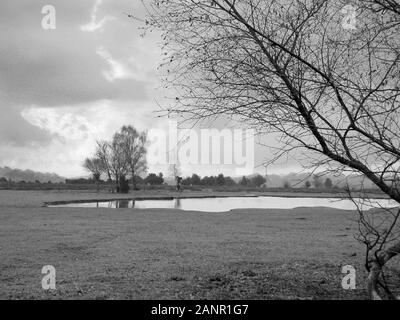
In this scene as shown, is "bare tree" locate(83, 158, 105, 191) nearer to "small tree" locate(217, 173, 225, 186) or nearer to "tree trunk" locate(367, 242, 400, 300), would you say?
"small tree" locate(217, 173, 225, 186)

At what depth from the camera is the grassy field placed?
22.2 ft

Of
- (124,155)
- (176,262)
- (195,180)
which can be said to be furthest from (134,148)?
(176,262)

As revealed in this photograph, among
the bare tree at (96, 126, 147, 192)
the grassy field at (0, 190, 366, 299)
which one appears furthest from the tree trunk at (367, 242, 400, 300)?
the bare tree at (96, 126, 147, 192)

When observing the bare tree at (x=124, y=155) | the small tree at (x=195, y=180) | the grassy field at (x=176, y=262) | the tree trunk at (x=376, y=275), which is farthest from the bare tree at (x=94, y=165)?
the tree trunk at (x=376, y=275)

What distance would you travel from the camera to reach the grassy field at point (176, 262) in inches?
267

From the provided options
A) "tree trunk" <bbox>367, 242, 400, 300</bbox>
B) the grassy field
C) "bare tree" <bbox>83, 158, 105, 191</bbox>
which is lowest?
the grassy field

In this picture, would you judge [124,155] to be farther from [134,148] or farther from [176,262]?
[176,262]

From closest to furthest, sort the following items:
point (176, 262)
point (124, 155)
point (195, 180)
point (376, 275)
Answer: point (376, 275)
point (176, 262)
point (124, 155)
point (195, 180)

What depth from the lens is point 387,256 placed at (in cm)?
584

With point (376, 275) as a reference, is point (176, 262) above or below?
below

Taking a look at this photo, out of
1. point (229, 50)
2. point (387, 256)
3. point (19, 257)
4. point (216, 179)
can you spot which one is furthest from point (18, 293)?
point (216, 179)

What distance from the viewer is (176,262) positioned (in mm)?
9789

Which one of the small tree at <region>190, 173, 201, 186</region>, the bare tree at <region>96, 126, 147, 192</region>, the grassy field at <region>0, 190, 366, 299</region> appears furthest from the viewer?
the small tree at <region>190, 173, 201, 186</region>

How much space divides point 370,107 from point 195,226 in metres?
14.4
